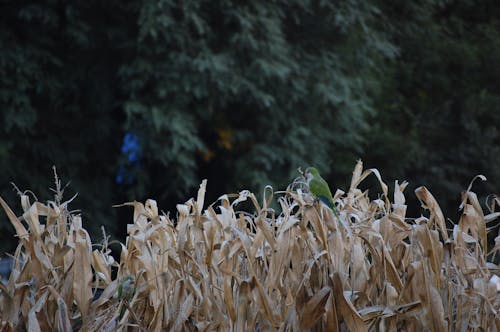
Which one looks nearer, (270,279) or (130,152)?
(270,279)

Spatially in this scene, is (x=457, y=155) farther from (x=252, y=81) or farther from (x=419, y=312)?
(x=419, y=312)

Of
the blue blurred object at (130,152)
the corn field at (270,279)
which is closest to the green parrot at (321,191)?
the corn field at (270,279)

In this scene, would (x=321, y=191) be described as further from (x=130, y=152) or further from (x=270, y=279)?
(x=130, y=152)

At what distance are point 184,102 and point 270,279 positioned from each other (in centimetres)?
509

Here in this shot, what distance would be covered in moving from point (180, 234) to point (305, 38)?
595 cm

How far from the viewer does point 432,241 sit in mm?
1671

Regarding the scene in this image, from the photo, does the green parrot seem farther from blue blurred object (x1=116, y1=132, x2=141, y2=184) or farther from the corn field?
blue blurred object (x1=116, y1=132, x2=141, y2=184)

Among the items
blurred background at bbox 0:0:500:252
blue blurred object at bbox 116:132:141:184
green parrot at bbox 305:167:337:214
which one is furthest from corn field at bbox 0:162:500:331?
blue blurred object at bbox 116:132:141:184

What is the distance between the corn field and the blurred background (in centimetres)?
466

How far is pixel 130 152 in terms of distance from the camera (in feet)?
22.1

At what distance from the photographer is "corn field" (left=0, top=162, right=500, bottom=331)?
1.62 meters

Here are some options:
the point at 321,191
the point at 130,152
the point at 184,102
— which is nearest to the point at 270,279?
the point at 321,191

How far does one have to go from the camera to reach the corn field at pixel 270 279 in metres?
1.62

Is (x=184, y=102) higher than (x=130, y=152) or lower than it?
higher
